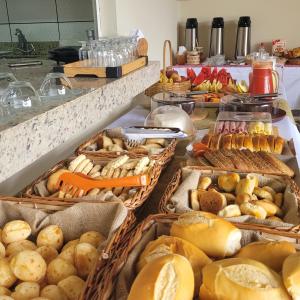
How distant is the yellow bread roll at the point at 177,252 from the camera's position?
0.54 metres

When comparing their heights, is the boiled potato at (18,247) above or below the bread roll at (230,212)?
below

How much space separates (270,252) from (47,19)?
3.14 meters

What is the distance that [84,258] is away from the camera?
0.62 metres

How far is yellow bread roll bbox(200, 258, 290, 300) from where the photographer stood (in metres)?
0.46

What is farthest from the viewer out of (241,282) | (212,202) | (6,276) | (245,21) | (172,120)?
(245,21)

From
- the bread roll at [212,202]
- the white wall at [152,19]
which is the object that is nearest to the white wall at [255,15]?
the white wall at [152,19]

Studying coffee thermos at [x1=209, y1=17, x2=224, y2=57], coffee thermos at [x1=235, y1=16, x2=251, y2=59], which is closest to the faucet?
coffee thermos at [x1=209, y1=17, x2=224, y2=57]

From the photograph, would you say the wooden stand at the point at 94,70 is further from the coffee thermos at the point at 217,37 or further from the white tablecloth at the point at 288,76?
the coffee thermos at the point at 217,37

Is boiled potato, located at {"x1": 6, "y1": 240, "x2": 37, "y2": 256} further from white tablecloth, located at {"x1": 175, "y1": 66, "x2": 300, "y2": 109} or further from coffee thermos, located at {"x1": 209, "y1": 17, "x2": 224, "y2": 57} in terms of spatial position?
coffee thermos, located at {"x1": 209, "y1": 17, "x2": 224, "y2": 57}

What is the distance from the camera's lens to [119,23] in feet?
6.89

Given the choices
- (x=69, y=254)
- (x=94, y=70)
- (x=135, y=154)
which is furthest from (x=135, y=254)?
(x=94, y=70)

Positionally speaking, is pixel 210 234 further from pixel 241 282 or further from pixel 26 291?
pixel 26 291

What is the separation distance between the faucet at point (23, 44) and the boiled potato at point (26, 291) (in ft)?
9.73

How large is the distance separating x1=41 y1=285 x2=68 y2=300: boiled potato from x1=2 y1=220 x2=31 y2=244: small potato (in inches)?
6.2
